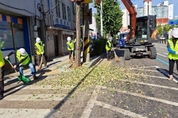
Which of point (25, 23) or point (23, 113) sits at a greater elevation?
point (25, 23)

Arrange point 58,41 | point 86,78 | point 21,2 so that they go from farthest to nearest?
point 58,41 < point 21,2 < point 86,78

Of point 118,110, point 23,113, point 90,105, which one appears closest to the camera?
point 118,110

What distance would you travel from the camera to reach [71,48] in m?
12.9

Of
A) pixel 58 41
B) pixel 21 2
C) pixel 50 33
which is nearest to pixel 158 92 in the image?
pixel 21 2

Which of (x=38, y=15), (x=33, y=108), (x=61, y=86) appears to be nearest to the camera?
(x=33, y=108)

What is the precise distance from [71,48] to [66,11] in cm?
936

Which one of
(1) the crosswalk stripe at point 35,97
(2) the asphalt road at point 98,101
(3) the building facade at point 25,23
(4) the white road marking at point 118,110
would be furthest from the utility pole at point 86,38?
(4) the white road marking at point 118,110

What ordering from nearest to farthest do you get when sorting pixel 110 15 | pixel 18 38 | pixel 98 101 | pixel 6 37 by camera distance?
pixel 98 101 < pixel 6 37 < pixel 18 38 < pixel 110 15

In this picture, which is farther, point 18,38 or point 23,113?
point 18,38

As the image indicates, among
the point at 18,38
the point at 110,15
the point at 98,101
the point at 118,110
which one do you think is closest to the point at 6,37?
the point at 18,38

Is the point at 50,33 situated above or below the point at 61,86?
above

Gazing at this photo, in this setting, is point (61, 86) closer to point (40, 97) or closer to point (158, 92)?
point (40, 97)

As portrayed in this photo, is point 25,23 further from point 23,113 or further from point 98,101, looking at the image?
point 98,101

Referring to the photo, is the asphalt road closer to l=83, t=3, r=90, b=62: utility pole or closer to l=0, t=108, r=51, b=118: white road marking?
l=0, t=108, r=51, b=118: white road marking
